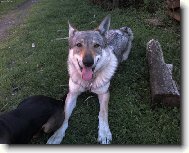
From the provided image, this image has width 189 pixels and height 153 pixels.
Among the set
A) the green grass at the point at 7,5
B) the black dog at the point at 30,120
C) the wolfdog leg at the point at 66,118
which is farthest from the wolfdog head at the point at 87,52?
the green grass at the point at 7,5

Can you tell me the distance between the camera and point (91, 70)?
480cm

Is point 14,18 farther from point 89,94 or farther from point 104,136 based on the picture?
point 104,136

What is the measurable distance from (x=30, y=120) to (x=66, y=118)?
74 centimetres

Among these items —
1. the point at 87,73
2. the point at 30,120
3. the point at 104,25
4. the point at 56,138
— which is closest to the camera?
the point at 30,120

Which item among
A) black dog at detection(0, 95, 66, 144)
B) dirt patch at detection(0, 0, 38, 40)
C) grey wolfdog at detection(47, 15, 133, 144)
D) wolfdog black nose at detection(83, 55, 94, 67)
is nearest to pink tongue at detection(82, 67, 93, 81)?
grey wolfdog at detection(47, 15, 133, 144)

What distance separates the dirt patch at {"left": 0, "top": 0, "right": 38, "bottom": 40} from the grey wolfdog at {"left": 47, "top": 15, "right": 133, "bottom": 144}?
450cm

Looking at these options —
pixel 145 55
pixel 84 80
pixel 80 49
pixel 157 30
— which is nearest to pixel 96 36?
pixel 80 49

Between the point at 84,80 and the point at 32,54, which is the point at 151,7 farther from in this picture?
the point at 84,80

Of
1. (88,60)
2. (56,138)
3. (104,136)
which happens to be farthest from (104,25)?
(56,138)

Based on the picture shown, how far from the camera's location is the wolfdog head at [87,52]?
15.2ft

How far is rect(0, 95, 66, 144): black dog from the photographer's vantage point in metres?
3.85

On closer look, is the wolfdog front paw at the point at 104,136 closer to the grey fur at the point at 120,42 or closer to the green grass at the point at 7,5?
the grey fur at the point at 120,42

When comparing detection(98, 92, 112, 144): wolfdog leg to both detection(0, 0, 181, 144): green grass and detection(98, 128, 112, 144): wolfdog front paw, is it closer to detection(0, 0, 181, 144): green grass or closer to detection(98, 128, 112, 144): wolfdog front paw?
detection(98, 128, 112, 144): wolfdog front paw

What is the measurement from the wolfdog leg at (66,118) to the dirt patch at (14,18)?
4592 millimetres
